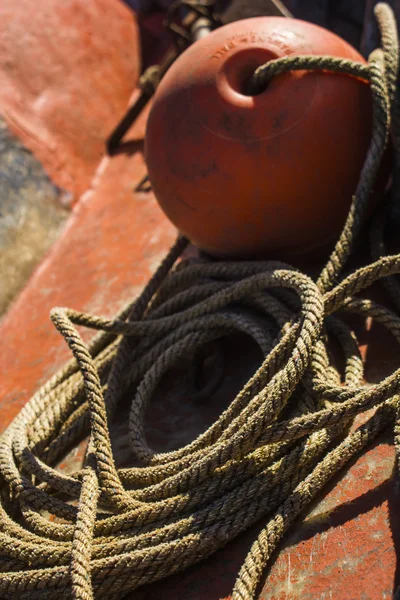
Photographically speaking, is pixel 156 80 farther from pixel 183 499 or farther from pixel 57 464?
pixel 183 499

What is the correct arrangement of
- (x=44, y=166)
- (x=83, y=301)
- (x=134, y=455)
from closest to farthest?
(x=134, y=455) → (x=83, y=301) → (x=44, y=166)

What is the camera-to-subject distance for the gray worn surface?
7.60 feet

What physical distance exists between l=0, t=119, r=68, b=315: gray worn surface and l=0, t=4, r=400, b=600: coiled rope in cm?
70

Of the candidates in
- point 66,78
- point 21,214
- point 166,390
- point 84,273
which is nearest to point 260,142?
point 166,390

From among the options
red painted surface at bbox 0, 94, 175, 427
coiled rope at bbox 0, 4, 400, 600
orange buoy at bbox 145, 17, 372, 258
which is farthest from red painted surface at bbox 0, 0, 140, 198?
coiled rope at bbox 0, 4, 400, 600

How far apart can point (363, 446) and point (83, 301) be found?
1.14 metres

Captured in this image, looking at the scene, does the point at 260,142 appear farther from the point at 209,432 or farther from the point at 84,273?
the point at 84,273

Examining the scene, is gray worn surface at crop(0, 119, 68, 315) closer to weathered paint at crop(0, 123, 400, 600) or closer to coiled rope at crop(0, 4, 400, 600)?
weathered paint at crop(0, 123, 400, 600)

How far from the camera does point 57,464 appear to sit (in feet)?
5.28

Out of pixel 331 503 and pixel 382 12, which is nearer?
pixel 331 503

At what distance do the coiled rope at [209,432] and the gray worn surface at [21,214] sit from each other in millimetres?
699

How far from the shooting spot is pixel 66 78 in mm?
2928

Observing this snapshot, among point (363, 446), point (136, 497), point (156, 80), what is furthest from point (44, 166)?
point (363, 446)

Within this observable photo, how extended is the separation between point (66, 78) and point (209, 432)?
81.8 inches
